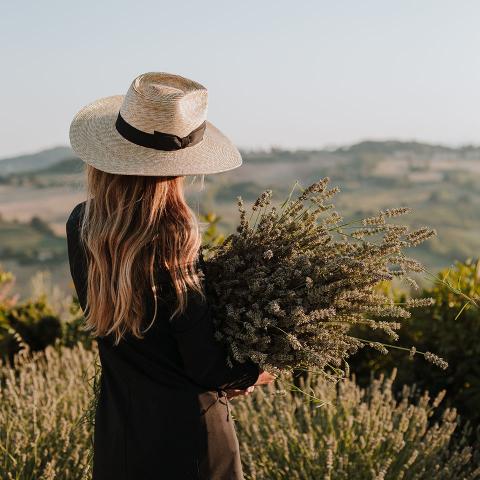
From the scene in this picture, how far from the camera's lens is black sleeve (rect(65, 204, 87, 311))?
2.02 m

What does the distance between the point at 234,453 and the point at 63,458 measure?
4.72 feet

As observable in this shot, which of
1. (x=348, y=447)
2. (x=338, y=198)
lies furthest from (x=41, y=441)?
(x=338, y=198)

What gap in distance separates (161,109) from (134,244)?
1.29 feet

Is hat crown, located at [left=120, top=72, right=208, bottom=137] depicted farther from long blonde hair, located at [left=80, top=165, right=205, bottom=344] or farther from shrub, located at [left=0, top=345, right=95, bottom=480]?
shrub, located at [left=0, top=345, right=95, bottom=480]

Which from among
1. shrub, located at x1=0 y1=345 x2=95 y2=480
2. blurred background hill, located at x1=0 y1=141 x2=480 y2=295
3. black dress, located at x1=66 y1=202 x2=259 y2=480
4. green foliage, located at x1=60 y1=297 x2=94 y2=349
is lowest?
blurred background hill, located at x1=0 y1=141 x2=480 y2=295

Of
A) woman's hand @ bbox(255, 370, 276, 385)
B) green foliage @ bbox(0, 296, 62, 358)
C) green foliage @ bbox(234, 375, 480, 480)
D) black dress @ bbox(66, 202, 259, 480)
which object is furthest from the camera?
green foliage @ bbox(0, 296, 62, 358)

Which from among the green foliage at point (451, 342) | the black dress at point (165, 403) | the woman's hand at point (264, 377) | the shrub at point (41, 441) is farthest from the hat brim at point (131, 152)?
the green foliage at point (451, 342)

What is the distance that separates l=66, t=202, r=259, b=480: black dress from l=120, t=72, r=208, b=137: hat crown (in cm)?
30

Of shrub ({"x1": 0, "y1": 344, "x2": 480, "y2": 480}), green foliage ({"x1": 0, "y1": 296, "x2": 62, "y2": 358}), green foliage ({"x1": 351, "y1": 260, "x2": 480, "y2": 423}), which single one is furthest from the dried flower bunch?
green foliage ({"x1": 0, "y1": 296, "x2": 62, "y2": 358})

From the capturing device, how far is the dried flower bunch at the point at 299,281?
1.97 metres

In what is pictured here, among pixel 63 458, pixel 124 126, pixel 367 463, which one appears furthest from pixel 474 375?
pixel 124 126

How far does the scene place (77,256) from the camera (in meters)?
2.03

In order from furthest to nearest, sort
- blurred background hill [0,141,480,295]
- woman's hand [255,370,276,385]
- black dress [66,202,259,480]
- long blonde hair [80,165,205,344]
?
blurred background hill [0,141,480,295]
woman's hand [255,370,276,385]
black dress [66,202,259,480]
long blonde hair [80,165,205,344]

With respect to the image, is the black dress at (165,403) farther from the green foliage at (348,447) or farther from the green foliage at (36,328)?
the green foliage at (36,328)
